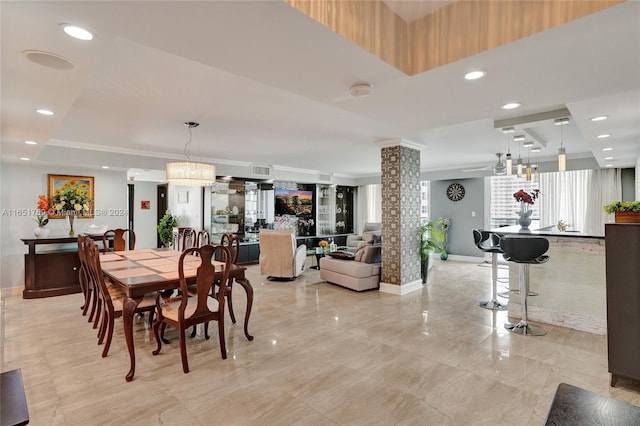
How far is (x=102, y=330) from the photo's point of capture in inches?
134

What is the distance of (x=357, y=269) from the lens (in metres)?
5.38

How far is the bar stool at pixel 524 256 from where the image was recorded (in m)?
3.40

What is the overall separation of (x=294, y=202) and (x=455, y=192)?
4.46m

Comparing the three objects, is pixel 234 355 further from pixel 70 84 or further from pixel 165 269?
pixel 70 84

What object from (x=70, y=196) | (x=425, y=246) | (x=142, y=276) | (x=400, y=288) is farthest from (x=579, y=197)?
(x=70, y=196)

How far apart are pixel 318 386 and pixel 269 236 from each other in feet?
13.0

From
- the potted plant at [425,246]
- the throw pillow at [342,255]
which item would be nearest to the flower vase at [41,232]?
the throw pillow at [342,255]

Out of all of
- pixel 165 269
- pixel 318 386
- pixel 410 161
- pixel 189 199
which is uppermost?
pixel 410 161

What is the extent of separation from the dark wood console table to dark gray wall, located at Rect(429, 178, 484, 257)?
8.38 metres

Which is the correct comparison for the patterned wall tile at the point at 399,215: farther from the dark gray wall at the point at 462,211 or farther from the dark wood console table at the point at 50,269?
the dark wood console table at the point at 50,269

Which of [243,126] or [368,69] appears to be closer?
[368,69]

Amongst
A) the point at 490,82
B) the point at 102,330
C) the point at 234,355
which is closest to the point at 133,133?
the point at 102,330

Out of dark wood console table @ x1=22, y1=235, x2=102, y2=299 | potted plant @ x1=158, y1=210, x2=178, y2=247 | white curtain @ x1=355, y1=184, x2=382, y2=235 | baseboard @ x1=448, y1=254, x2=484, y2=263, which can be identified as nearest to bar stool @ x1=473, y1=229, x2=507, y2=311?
baseboard @ x1=448, y1=254, x2=484, y2=263

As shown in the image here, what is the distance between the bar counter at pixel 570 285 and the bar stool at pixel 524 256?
1.12 feet
